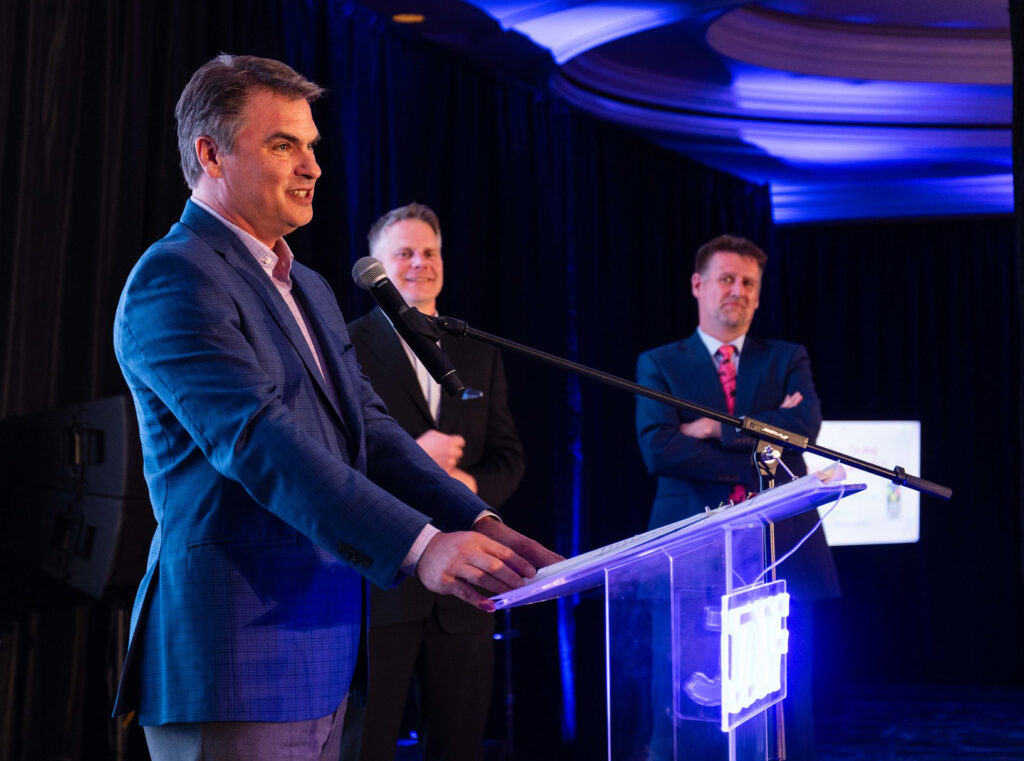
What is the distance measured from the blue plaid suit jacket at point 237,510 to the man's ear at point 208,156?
0.12 metres

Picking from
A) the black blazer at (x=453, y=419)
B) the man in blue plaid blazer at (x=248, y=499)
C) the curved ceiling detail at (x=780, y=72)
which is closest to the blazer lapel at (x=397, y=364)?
the black blazer at (x=453, y=419)

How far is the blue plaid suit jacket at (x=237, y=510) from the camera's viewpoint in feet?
4.98

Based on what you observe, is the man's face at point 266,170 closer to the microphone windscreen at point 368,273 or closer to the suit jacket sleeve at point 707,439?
the microphone windscreen at point 368,273

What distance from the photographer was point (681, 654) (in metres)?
1.87

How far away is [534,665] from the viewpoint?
556cm

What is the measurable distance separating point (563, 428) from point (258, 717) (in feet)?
14.0

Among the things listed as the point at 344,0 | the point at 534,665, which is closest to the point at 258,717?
the point at 344,0

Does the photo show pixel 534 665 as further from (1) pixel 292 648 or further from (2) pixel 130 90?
(1) pixel 292 648

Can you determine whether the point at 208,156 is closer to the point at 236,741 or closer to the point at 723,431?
the point at 236,741

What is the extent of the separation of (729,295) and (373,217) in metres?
1.50

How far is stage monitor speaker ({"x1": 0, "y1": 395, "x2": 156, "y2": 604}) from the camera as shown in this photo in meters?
2.53

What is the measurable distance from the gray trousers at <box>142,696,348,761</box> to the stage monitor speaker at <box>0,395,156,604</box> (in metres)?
0.98

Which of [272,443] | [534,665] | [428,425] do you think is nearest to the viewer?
[272,443]


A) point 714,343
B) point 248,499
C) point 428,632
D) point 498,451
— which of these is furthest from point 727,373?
point 248,499
